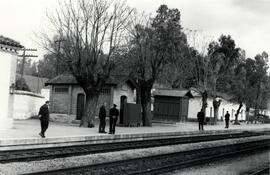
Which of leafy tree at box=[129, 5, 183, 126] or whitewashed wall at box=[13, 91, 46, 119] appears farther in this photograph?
leafy tree at box=[129, 5, 183, 126]

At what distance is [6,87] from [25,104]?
11756 millimetres

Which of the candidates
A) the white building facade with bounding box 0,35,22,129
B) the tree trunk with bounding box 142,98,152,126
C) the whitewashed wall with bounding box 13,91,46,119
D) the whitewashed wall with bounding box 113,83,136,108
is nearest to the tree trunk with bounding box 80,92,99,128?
the white building facade with bounding box 0,35,22,129

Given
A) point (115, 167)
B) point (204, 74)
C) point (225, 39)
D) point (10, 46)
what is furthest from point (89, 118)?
point (225, 39)

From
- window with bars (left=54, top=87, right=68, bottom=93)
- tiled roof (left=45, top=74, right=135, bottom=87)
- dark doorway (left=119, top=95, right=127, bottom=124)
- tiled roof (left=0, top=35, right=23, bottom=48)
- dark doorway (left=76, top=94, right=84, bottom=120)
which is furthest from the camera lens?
window with bars (left=54, top=87, right=68, bottom=93)

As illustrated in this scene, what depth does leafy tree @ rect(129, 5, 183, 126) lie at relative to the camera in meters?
33.6

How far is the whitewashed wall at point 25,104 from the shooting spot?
33.2 m

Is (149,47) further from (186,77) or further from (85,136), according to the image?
(186,77)

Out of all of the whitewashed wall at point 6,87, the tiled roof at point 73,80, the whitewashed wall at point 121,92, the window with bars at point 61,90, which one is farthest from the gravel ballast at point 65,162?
the window with bars at point 61,90

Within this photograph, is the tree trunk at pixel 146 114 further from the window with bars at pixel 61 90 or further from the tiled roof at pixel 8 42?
the tiled roof at pixel 8 42

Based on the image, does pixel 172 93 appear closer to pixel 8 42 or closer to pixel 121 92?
pixel 121 92

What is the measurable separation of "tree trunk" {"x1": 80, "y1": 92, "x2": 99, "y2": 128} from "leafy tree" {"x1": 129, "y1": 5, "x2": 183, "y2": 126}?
6.01 m

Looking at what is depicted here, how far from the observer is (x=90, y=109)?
91.6ft

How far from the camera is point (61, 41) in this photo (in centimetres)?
2912

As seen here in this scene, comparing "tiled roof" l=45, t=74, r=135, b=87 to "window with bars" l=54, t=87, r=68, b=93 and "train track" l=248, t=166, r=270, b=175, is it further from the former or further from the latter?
"train track" l=248, t=166, r=270, b=175
